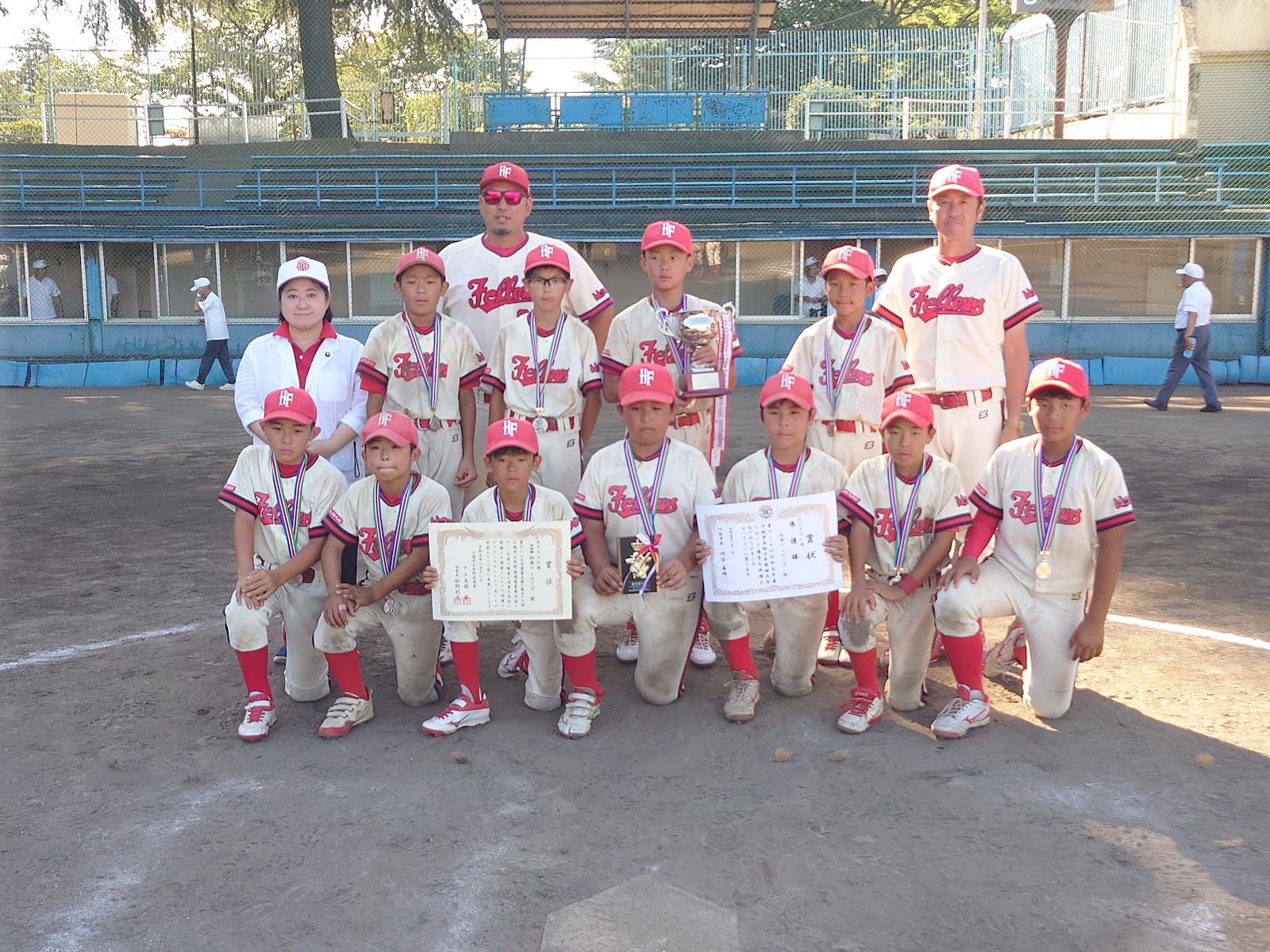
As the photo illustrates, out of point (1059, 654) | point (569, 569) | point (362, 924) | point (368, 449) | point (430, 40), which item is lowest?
point (362, 924)

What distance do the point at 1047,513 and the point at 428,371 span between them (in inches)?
118

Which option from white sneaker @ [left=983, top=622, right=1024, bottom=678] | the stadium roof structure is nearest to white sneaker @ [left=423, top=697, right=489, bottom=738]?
white sneaker @ [left=983, top=622, right=1024, bottom=678]

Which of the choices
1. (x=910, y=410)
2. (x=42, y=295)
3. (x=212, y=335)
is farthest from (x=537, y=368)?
(x=42, y=295)

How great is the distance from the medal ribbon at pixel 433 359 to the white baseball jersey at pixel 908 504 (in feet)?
6.83

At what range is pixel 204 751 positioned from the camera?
4.81m

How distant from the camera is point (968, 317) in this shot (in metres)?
5.70

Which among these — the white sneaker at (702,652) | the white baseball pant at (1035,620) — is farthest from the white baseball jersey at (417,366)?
the white baseball pant at (1035,620)

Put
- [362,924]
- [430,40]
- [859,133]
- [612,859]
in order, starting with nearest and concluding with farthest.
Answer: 1. [362,924]
2. [612,859]
3. [859,133]
4. [430,40]

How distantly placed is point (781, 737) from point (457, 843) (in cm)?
155

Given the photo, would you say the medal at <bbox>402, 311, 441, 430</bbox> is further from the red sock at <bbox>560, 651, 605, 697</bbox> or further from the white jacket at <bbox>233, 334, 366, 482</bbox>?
the red sock at <bbox>560, 651, 605, 697</bbox>

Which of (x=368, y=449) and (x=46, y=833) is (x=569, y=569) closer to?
(x=368, y=449)

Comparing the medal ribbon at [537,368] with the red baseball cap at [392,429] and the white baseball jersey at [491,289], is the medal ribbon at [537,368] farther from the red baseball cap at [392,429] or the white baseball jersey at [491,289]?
the red baseball cap at [392,429]

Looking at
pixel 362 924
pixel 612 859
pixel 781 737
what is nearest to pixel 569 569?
pixel 781 737

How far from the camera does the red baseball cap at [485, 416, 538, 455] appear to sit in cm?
509
